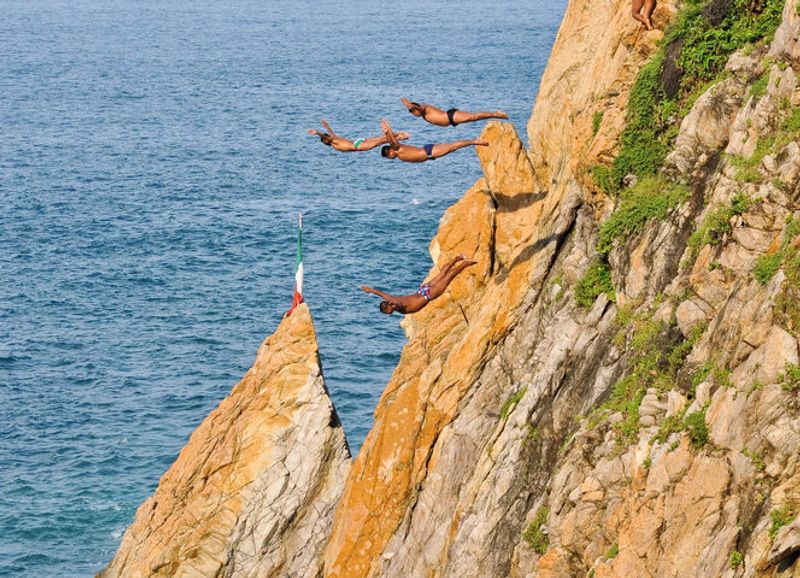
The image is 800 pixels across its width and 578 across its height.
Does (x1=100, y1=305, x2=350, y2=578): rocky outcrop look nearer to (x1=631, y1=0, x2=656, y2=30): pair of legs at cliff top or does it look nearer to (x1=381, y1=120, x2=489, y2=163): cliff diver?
(x1=381, y1=120, x2=489, y2=163): cliff diver

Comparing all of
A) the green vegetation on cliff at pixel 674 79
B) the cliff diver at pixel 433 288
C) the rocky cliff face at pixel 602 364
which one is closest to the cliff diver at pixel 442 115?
the rocky cliff face at pixel 602 364

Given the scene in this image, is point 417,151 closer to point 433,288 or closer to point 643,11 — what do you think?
point 433,288

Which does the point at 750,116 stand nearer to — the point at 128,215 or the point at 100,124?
the point at 128,215

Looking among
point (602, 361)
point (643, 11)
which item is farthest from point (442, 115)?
point (602, 361)

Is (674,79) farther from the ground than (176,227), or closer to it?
farther from the ground

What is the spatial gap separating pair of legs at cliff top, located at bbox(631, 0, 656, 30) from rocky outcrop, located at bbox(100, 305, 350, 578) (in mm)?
12487

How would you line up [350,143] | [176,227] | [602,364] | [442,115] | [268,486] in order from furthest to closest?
[176,227] → [268,486] → [350,143] → [442,115] → [602,364]

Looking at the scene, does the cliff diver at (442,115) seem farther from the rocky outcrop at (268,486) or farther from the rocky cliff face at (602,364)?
the rocky outcrop at (268,486)

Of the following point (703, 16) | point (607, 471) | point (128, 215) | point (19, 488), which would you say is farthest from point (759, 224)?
point (128, 215)

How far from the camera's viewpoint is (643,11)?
2888 cm

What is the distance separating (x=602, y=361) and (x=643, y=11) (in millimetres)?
8174

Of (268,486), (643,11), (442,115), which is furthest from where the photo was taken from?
(268,486)

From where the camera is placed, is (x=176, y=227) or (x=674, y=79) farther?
(x=176, y=227)

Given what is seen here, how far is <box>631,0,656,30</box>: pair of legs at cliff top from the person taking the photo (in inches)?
1133
